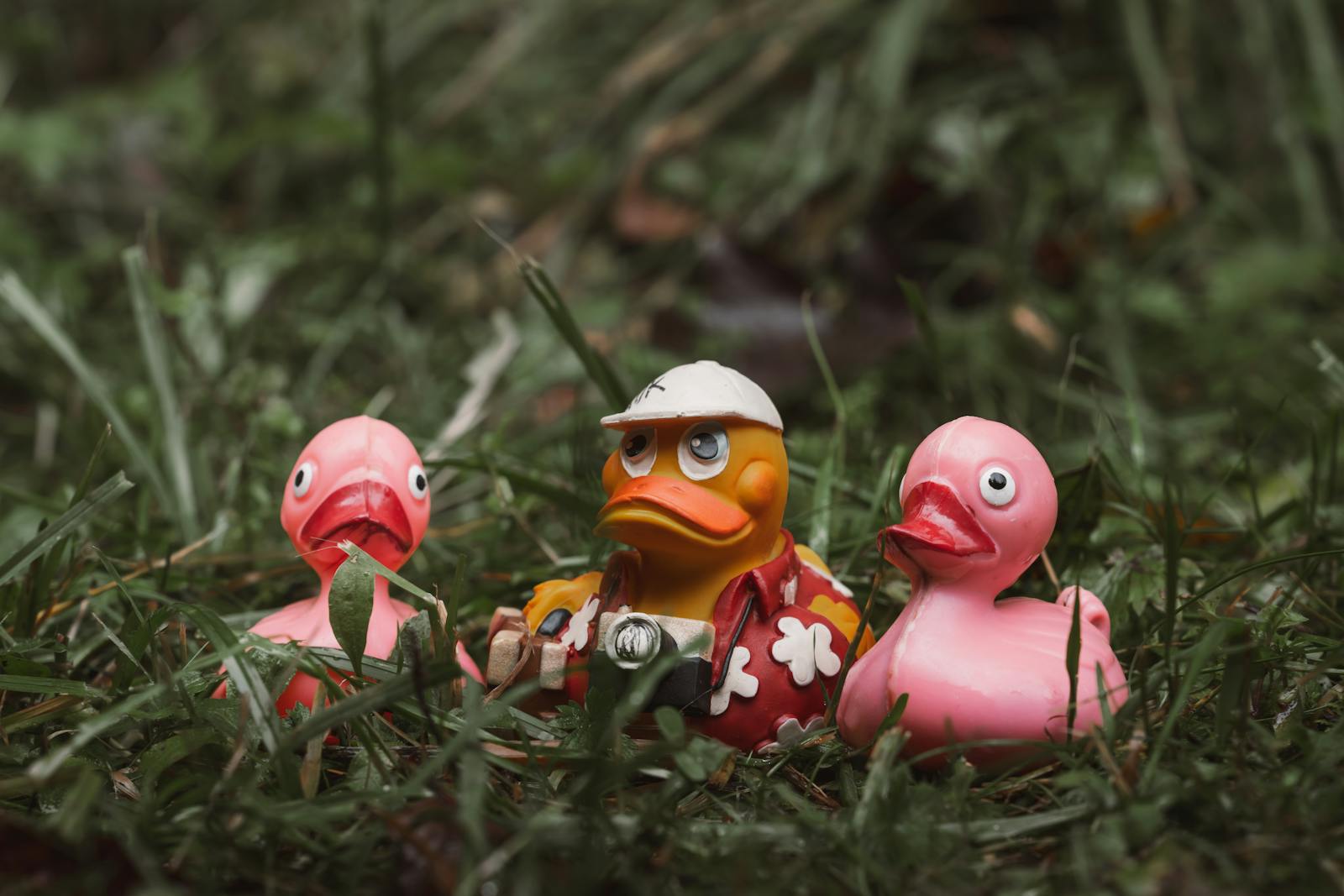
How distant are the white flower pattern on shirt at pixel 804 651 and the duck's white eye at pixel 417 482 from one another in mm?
595

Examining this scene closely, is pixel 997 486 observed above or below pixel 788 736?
above

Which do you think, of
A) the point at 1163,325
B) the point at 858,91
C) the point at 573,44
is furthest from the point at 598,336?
the point at 573,44

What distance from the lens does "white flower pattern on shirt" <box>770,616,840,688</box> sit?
1662 mm

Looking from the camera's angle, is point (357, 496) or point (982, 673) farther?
point (357, 496)

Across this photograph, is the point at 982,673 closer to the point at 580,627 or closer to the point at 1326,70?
the point at 580,627

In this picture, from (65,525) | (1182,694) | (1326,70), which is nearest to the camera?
(1182,694)

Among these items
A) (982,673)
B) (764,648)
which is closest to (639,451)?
(764,648)

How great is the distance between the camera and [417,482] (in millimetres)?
1803

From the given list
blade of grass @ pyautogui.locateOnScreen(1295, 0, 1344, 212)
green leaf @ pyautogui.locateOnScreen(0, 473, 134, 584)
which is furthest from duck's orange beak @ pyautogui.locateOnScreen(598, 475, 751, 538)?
blade of grass @ pyautogui.locateOnScreen(1295, 0, 1344, 212)

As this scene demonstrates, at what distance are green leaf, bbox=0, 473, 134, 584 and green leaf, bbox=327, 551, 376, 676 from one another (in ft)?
1.35

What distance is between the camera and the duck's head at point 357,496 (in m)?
1.73

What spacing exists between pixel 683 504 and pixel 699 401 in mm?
155

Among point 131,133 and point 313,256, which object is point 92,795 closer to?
point 313,256

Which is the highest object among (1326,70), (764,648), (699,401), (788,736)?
(1326,70)
